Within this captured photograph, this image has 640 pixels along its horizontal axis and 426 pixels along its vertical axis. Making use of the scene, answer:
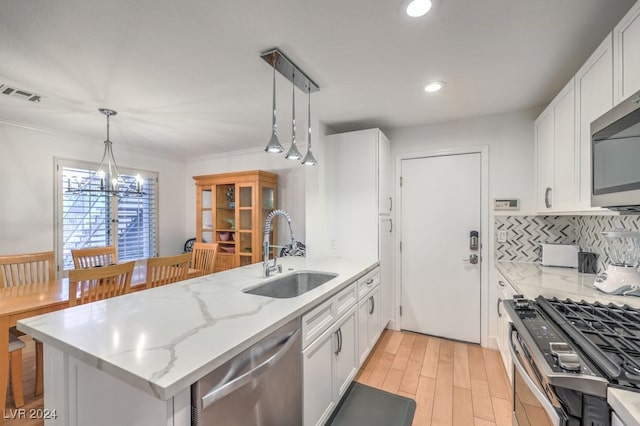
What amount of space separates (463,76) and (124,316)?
8.24ft

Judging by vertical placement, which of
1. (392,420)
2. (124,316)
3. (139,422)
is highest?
(124,316)

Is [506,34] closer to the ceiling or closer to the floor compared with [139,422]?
closer to the ceiling

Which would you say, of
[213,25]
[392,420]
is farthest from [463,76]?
[392,420]

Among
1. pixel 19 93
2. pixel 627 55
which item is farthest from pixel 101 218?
pixel 627 55

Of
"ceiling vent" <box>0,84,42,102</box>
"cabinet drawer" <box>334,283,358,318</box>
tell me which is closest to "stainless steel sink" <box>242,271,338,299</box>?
"cabinet drawer" <box>334,283,358,318</box>

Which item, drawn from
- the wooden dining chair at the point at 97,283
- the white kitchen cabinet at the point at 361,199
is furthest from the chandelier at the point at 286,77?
the wooden dining chair at the point at 97,283

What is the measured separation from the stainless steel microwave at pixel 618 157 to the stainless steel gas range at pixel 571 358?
0.48m

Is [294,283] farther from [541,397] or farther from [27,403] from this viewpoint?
[27,403]

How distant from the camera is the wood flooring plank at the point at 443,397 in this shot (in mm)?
1782

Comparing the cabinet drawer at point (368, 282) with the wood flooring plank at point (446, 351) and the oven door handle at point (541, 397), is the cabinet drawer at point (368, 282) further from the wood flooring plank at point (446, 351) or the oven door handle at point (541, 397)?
the oven door handle at point (541, 397)

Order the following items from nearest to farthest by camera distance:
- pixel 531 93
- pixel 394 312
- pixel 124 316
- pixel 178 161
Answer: pixel 124 316, pixel 531 93, pixel 394 312, pixel 178 161

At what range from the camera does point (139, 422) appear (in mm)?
829

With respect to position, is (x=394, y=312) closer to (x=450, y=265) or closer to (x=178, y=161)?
(x=450, y=265)

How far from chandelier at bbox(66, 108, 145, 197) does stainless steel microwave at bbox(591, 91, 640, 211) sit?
333 cm
